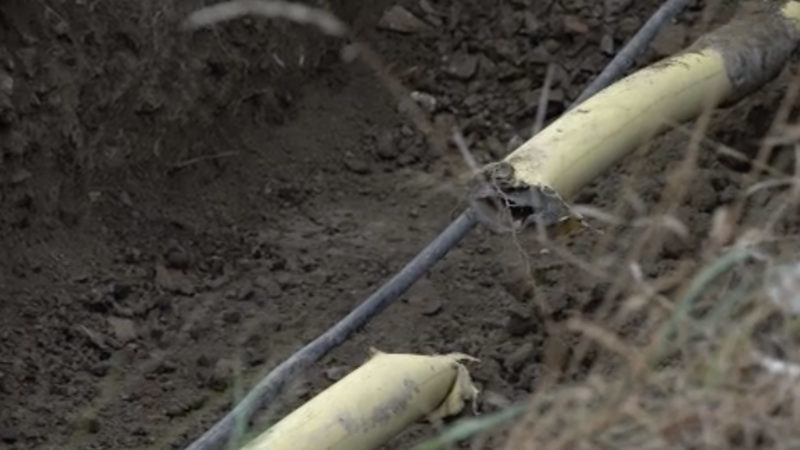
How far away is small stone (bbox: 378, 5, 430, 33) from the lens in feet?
13.1

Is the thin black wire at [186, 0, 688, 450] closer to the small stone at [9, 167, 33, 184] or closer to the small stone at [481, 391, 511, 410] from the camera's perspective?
the small stone at [481, 391, 511, 410]

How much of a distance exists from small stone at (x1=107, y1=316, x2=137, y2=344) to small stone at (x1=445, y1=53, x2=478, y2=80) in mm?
1053

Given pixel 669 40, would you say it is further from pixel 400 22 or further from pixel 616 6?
pixel 400 22

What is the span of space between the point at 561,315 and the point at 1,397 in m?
0.99

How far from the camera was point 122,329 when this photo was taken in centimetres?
326

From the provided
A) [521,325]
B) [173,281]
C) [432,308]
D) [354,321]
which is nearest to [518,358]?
[521,325]

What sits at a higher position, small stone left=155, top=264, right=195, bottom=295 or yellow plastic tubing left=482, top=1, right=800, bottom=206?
small stone left=155, top=264, right=195, bottom=295

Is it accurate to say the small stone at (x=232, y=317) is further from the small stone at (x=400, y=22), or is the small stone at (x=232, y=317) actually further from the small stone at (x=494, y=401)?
the small stone at (x=400, y=22)

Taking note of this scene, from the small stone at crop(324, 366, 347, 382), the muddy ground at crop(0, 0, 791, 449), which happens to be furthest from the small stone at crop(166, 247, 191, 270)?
the small stone at crop(324, 366, 347, 382)

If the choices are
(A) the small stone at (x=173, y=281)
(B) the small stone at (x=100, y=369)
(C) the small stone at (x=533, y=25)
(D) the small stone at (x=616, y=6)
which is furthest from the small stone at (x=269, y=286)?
(D) the small stone at (x=616, y=6)

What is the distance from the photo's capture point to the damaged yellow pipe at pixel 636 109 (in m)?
2.74

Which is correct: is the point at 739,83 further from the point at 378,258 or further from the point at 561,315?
the point at 378,258

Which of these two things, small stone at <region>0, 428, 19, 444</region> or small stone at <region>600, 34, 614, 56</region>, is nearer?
small stone at <region>0, 428, 19, 444</region>

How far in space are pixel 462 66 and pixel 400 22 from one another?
18 centimetres
